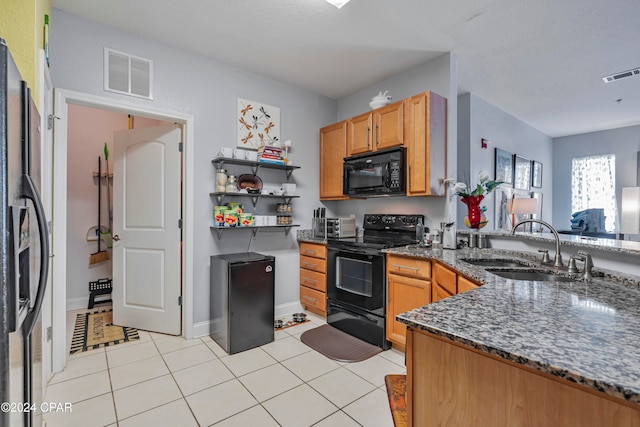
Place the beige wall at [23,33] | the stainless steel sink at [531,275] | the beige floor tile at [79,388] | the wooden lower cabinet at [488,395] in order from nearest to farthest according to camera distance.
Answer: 1. the wooden lower cabinet at [488,395]
2. the beige wall at [23,33]
3. the stainless steel sink at [531,275]
4. the beige floor tile at [79,388]

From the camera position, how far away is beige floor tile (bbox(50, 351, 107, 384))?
2.14 m

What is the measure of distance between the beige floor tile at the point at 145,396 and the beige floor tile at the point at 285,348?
2.55 feet

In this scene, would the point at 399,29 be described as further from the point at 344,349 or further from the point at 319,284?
the point at 344,349

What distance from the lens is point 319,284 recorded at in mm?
3285

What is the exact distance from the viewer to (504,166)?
4426 millimetres

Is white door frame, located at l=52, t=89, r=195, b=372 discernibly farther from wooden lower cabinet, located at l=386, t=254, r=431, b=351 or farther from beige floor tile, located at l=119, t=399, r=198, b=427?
wooden lower cabinet, located at l=386, t=254, r=431, b=351

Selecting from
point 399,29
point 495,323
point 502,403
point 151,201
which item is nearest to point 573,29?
point 399,29

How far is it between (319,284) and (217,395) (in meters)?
1.54

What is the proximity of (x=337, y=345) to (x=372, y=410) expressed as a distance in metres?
0.88

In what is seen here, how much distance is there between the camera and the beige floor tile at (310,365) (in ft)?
7.30

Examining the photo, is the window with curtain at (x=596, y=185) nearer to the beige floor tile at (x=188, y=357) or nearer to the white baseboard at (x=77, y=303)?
the beige floor tile at (x=188, y=357)

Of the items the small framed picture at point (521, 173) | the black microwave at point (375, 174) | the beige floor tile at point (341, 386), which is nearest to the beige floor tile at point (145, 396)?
the beige floor tile at point (341, 386)

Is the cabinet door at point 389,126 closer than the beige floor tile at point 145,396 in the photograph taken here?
No

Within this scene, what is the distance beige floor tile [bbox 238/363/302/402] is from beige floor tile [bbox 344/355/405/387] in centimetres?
46
